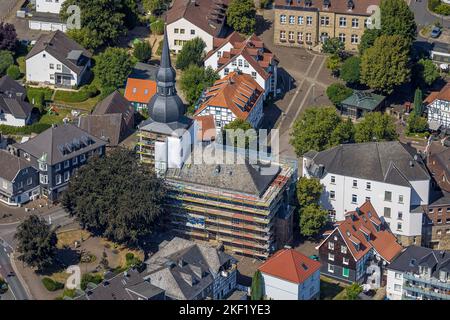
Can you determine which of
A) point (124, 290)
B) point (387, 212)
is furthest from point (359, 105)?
point (124, 290)

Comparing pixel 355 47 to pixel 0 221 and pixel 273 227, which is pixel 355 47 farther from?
pixel 0 221

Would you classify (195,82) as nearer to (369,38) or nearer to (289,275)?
(369,38)

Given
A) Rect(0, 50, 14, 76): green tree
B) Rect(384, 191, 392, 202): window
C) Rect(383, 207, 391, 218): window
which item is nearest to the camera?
Rect(384, 191, 392, 202): window

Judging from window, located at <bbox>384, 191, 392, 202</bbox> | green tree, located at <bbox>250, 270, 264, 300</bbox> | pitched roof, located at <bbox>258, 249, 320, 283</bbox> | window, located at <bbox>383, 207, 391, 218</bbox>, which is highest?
window, located at <bbox>384, 191, 392, 202</bbox>

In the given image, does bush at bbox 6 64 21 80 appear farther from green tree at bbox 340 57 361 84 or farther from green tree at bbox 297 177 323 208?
green tree at bbox 297 177 323 208

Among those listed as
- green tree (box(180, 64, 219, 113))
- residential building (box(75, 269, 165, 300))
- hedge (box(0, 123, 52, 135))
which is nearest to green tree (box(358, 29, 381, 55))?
green tree (box(180, 64, 219, 113))
